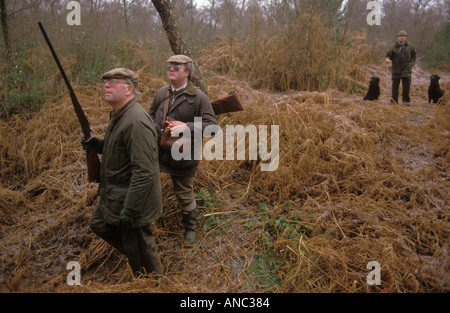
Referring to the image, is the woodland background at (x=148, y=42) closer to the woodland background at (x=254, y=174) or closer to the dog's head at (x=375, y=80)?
the woodland background at (x=254, y=174)

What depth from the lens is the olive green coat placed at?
7035mm

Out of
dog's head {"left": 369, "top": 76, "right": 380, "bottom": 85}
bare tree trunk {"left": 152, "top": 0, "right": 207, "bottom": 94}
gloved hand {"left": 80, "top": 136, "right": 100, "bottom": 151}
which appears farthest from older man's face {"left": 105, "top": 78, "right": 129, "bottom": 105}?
dog's head {"left": 369, "top": 76, "right": 380, "bottom": 85}

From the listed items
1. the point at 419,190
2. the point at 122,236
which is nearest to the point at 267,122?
the point at 419,190

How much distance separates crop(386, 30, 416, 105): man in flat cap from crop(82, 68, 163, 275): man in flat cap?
22.0 feet

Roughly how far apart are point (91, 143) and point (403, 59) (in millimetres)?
7295

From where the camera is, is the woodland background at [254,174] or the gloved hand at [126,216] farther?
the woodland background at [254,174]

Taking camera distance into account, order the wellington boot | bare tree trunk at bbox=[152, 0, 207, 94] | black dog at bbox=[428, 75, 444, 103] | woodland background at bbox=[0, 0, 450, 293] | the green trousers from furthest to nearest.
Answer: black dog at bbox=[428, 75, 444, 103], bare tree trunk at bbox=[152, 0, 207, 94], the wellington boot, woodland background at bbox=[0, 0, 450, 293], the green trousers

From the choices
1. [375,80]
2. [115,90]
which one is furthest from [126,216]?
[375,80]

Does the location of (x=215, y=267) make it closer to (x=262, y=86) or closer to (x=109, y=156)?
(x=109, y=156)

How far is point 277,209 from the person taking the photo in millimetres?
3723

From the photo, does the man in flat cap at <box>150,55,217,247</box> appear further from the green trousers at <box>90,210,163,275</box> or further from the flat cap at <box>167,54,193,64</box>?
the green trousers at <box>90,210,163,275</box>

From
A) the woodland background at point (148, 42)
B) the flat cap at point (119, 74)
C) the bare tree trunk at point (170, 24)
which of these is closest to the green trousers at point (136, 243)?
the flat cap at point (119, 74)

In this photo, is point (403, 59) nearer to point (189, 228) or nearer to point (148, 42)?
point (148, 42)

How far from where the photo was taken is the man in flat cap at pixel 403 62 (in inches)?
277
